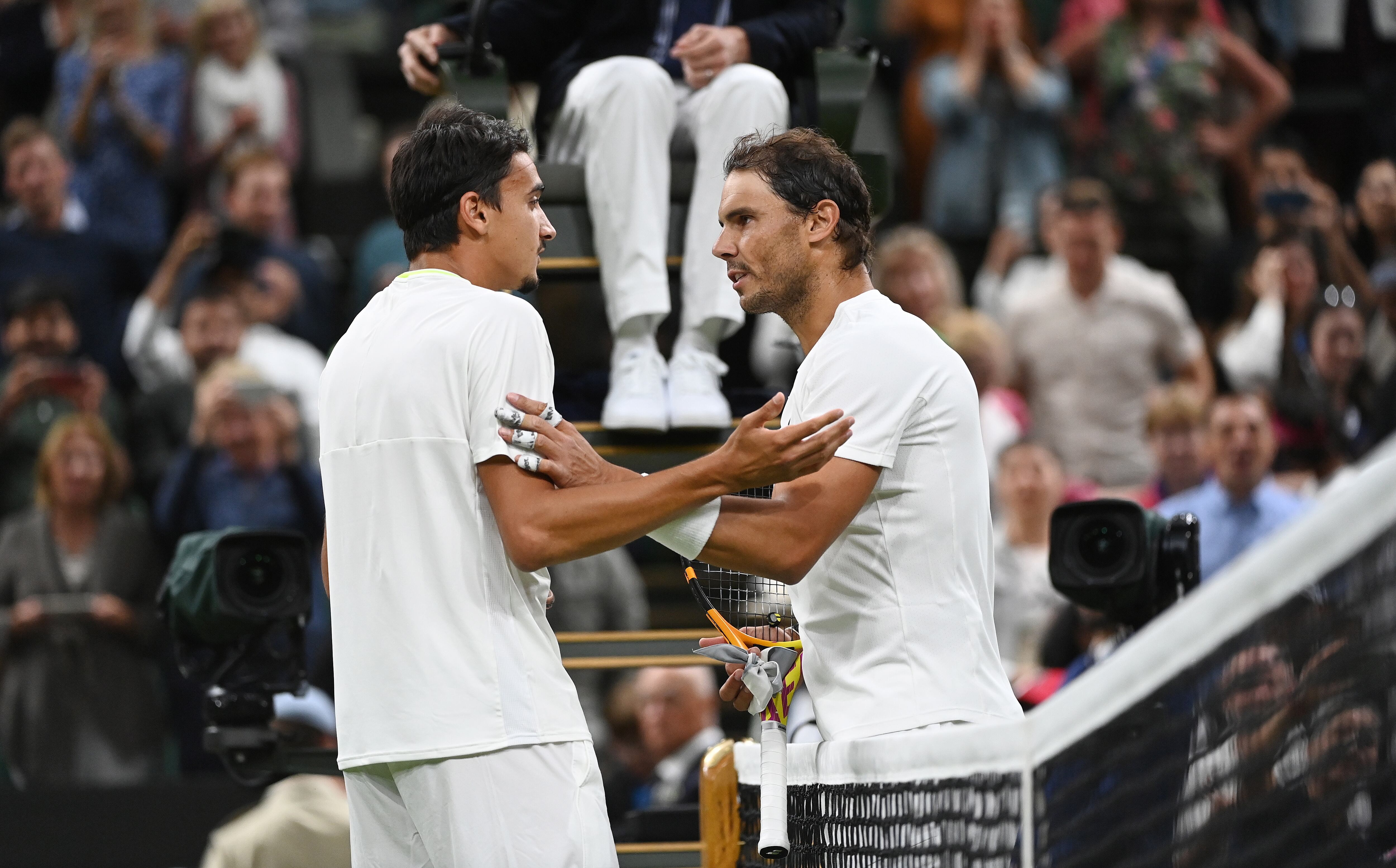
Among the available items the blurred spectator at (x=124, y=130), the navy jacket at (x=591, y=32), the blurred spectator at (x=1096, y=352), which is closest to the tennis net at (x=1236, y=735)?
the navy jacket at (x=591, y=32)

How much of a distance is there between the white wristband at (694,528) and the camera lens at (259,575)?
198cm

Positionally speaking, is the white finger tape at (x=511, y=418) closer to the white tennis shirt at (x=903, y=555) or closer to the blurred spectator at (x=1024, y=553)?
the white tennis shirt at (x=903, y=555)

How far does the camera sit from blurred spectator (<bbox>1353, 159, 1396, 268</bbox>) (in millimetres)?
8148

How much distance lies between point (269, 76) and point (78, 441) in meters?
2.72

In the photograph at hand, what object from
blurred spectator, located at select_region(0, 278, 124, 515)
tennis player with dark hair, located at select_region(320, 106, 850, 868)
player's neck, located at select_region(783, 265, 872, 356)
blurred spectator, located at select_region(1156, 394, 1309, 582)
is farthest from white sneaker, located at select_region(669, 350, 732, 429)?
blurred spectator, located at select_region(0, 278, 124, 515)

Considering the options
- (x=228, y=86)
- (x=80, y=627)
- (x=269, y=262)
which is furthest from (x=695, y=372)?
(x=228, y=86)

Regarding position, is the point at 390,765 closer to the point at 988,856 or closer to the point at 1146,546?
the point at 988,856

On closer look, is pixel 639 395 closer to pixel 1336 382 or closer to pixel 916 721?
pixel 916 721

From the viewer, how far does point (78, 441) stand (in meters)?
6.97

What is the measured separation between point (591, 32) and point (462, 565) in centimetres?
255

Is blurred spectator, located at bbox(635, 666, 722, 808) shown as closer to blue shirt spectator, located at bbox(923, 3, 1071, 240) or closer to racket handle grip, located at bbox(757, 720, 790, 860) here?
blue shirt spectator, located at bbox(923, 3, 1071, 240)

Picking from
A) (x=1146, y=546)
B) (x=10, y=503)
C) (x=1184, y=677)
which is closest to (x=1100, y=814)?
(x=1184, y=677)

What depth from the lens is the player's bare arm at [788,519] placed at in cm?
306

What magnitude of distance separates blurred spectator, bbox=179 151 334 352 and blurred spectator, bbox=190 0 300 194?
453 mm
